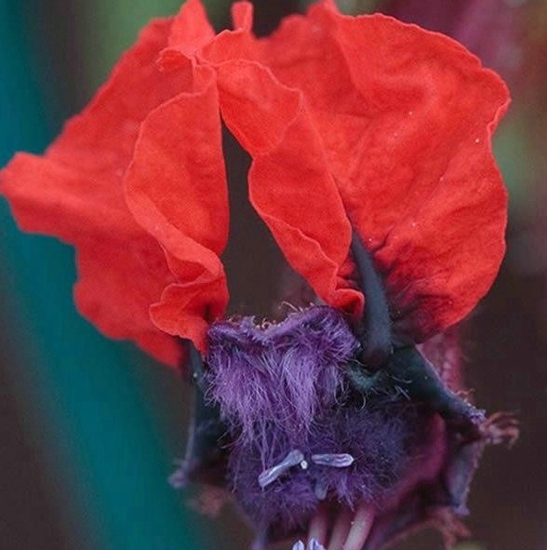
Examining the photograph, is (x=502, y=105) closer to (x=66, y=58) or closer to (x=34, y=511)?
(x=66, y=58)

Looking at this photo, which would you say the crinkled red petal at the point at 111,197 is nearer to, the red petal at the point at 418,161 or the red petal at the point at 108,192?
the red petal at the point at 108,192

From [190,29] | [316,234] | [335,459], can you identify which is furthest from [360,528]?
[190,29]

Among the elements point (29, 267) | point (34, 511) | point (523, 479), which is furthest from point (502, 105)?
point (34, 511)

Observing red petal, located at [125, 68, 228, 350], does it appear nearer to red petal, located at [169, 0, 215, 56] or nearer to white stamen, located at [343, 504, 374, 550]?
red petal, located at [169, 0, 215, 56]

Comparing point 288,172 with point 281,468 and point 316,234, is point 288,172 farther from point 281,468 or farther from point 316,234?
point 281,468

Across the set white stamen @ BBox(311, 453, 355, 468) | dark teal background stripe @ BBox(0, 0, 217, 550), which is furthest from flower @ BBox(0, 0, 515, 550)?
dark teal background stripe @ BBox(0, 0, 217, 550)
